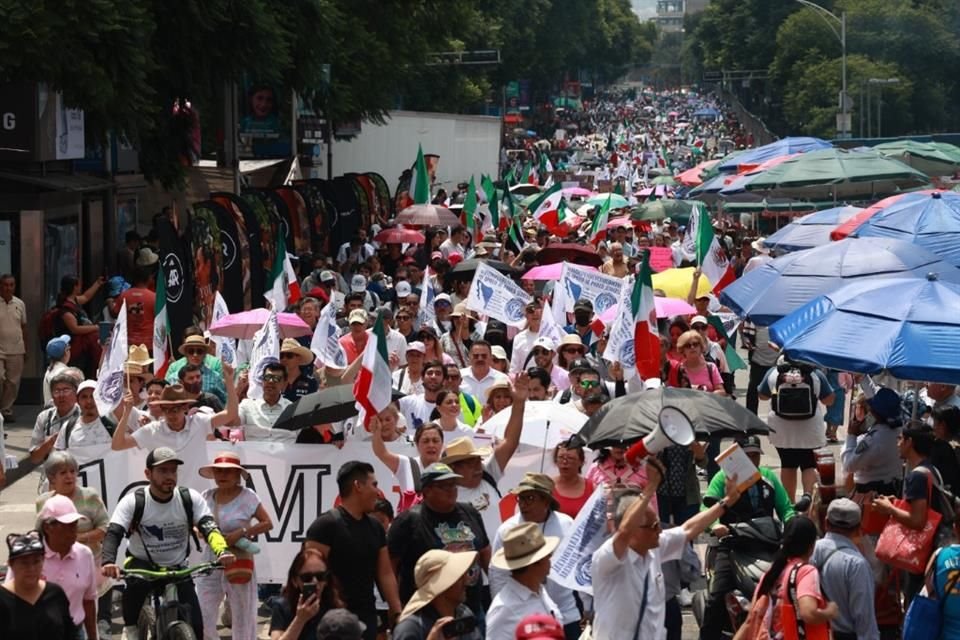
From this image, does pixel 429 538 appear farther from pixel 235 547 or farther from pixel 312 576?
pixel 235 547

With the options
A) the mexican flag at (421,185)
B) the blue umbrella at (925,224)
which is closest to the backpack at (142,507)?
the blue umbrella at (925,224)

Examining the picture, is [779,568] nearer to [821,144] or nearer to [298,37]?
[298,37]

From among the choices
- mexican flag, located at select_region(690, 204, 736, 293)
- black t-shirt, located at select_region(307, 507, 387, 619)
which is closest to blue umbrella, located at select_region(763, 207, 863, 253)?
mexican flag, located at select_region(690, 204, 736, 293)

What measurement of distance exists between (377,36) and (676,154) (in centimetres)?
7240

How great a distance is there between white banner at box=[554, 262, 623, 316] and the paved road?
2.05m

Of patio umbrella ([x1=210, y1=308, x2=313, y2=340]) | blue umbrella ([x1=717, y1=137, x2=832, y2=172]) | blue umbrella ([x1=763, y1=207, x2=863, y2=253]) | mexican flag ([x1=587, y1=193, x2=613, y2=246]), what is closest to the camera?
patio umbrella ([x1=210, y1=308, x2=313, y2=340])

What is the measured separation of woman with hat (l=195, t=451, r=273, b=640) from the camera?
10188 mm

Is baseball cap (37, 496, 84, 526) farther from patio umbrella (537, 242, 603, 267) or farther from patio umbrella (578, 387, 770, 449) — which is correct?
patio umbrella (537, 242, 603, 267)

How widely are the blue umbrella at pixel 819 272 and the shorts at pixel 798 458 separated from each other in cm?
129

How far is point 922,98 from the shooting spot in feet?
293

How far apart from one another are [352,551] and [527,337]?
8.15 m

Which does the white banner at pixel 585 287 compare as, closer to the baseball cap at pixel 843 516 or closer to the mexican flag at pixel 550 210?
the baseball cap at pixel 843 516

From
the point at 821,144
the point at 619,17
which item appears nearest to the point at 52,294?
the point at 821,144

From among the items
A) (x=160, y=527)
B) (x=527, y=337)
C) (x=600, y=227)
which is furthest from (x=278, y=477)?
(x=600, y=227)
